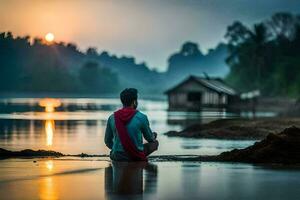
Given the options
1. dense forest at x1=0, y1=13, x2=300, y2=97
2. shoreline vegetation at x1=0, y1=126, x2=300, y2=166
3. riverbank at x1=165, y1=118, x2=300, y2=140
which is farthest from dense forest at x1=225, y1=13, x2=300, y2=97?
shoreline vegetation at x1=0, y1=126, x2=300, y2=166

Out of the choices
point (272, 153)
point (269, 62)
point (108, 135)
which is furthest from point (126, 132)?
point (269, 62)

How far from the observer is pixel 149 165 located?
13.5m

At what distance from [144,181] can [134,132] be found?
4.78 feet


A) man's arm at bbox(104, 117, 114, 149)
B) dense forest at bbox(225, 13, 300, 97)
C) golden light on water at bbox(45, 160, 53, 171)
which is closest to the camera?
man's arm at bbox(104, 117, 114, 149)

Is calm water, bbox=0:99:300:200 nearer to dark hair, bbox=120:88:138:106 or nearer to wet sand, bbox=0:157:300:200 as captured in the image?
wet sand, bbox=0:157:300:200

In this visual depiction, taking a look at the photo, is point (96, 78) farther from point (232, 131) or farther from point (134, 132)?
point (134, 132)

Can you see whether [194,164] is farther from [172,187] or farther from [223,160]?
[172,187]

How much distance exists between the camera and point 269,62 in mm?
105750

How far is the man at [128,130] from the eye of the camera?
12453mm

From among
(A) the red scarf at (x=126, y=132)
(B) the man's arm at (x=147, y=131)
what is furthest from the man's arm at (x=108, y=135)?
(B) the man's arm at (x=147, y=131)

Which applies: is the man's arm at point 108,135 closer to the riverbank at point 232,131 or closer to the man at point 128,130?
the man at point 128,130

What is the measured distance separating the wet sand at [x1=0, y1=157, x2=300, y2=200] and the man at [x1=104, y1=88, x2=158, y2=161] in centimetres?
23

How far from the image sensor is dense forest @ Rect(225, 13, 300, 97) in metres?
101

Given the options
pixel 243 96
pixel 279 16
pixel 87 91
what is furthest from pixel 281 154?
pixel 87 91
